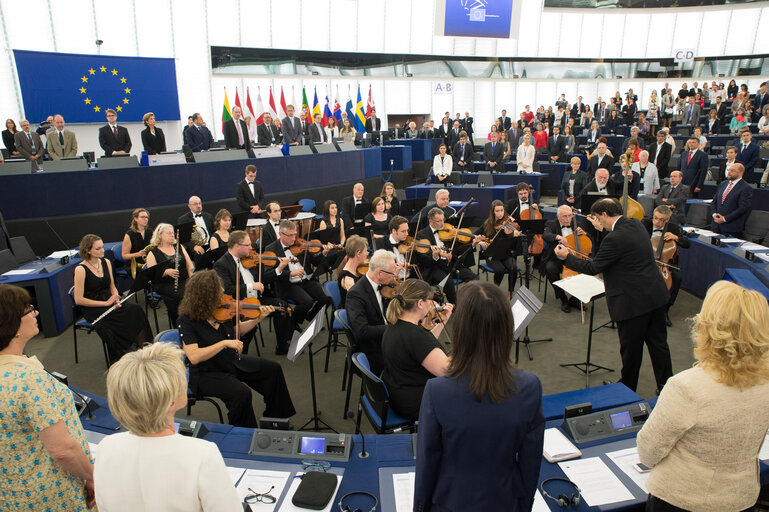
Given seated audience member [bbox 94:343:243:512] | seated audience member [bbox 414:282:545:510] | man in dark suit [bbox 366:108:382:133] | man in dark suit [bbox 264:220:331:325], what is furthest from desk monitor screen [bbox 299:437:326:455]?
man in dark suit [bbox 366:108:382:133]

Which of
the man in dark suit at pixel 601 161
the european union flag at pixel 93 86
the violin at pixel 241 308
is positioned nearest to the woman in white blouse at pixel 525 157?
the man in dark suit at pixel 601 161

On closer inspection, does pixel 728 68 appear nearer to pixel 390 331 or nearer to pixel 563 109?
pixel 563 109

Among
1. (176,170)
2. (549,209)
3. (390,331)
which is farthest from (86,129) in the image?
(390,331)

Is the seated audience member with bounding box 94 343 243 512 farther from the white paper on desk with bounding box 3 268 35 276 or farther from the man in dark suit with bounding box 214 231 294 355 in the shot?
the white paper on desk with bounding box 3 268 35 276

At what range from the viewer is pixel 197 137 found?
10.6 meters

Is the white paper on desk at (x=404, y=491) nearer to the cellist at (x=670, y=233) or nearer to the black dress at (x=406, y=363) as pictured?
the black dress at (x=406, y=363)

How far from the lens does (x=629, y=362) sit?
4215 millimetres

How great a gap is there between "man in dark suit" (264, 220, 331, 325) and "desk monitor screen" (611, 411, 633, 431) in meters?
3.58

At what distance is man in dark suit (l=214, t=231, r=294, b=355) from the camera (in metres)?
5.28

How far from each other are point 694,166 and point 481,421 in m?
10.3

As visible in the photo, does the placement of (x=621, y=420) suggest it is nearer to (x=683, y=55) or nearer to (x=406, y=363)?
(x=406, y=363)

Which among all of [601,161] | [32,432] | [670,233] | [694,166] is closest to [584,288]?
[670,233]

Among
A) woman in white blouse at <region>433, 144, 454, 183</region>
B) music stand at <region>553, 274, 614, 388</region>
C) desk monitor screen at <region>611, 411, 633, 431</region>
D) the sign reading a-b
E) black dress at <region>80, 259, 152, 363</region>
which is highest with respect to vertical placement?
the sign reading a-b

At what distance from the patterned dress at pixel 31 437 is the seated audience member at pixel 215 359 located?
1.48 meters
